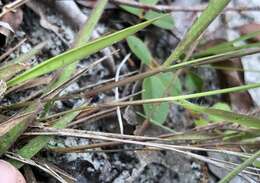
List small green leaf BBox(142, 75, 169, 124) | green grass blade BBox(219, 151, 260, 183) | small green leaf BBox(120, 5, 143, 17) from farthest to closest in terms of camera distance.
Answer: small green leaf BBox(120, 5, 143, 17), small green leaf BBox(142, 75, 169, 124), green grass blade BBox(219, 151, 260, 183)

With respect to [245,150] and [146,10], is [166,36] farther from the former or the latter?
[245,150]

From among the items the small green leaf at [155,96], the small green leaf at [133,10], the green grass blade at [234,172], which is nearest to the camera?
the green grass blade at [234,172]

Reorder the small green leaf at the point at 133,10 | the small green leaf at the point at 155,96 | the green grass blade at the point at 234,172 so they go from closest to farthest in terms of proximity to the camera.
Result: the green grass blade at the point at 234,172, the small green leaf at the point at 155,96, the small green leaf at the point at 133,10

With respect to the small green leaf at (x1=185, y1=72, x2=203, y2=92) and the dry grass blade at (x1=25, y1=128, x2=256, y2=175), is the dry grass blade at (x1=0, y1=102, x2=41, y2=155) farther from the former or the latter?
the small green leaf at (x1=185, y1=72, x2=203, y2=92)

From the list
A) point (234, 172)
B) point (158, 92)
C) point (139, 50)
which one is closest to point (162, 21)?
point (139, 50)

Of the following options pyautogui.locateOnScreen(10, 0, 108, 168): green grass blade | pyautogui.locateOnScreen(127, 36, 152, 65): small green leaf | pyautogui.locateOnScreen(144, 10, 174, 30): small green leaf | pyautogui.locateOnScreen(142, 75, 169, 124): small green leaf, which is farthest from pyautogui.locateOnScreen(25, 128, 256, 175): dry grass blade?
pyautogui.locateOnScreen(144, 10, 174, 30): small green leaf

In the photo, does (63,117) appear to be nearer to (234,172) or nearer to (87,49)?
(87,49)

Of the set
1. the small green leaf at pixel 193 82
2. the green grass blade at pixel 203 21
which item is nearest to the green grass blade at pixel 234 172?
the green grass blade at pixel 203 21

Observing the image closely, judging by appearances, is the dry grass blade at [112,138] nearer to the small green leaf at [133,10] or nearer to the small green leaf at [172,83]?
the small green leaf at [172,83]
